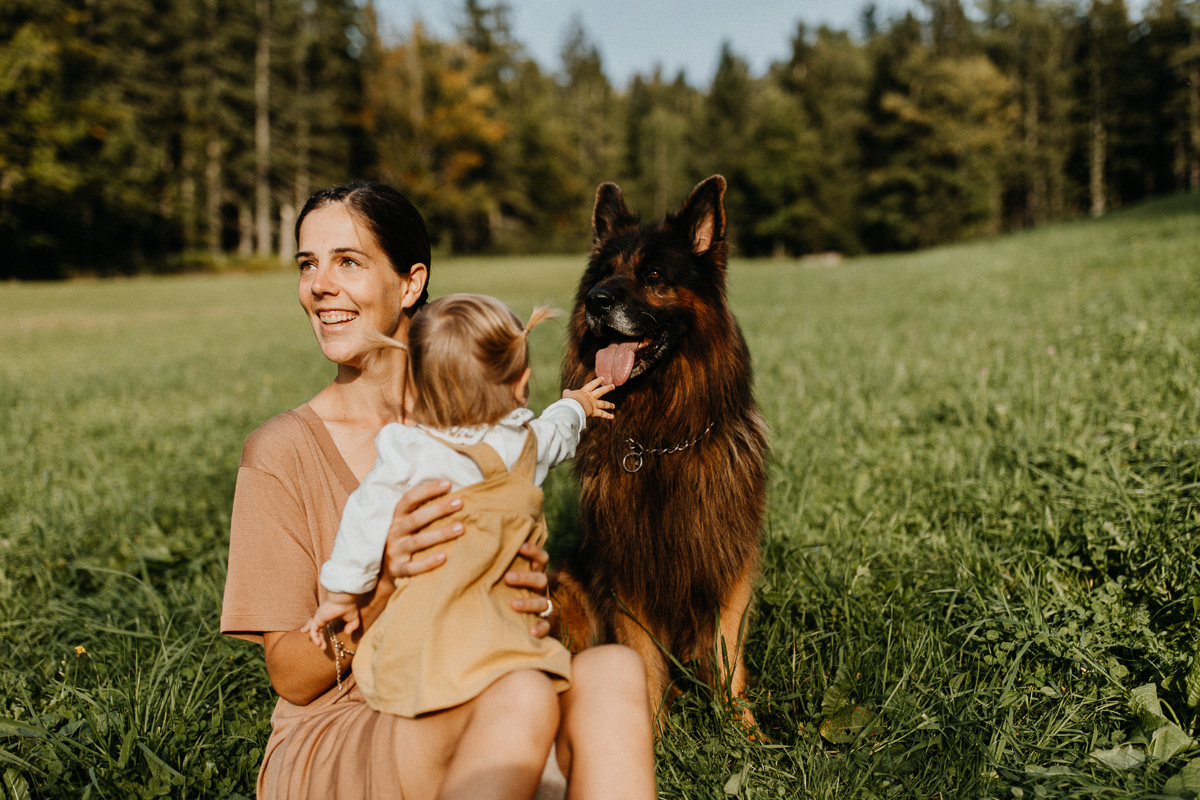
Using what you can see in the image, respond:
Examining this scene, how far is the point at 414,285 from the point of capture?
2.38m

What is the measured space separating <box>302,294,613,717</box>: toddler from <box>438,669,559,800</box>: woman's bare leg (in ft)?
0.12

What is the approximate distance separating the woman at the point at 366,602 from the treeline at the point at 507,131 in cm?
2797

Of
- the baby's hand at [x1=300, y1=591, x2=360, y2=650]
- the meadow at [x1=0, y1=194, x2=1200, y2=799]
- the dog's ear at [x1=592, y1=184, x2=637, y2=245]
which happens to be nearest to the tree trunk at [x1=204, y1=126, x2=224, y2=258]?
the meadow at [x1=0, y1=194, x2=1200, y2=799]

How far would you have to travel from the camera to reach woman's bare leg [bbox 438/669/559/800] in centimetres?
140

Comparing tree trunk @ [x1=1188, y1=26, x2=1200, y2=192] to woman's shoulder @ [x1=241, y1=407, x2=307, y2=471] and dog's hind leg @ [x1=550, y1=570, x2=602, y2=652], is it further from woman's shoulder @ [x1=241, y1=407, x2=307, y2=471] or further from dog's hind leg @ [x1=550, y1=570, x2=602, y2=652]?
woman's shoulder @ [x1=241, y1=407, x2=307, y2=471]

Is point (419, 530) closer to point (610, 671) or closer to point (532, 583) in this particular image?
point (532, 583)

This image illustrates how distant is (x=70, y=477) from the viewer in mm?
4789

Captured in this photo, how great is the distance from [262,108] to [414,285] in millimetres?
43806

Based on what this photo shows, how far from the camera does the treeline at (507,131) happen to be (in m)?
31.5

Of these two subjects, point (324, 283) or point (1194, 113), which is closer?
point (324, 283)

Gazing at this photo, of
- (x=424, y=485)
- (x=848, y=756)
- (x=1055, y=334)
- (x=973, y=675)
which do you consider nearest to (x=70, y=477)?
(x=424, y=485)

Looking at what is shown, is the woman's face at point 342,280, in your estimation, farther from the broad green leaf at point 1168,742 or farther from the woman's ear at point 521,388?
the broad green leaf at point 1168,742

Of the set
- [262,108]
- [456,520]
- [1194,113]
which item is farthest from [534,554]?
[1194,113]

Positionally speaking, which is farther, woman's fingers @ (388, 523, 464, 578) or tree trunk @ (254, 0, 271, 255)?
tree trunk @ (254, 0, 271, 255)
